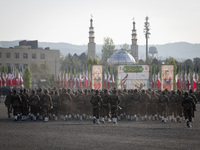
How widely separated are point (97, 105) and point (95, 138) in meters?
6.28

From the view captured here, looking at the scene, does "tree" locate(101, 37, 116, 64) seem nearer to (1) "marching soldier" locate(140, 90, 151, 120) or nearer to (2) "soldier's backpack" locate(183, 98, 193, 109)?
(1) "marching soldier" locate(140, 90, 151, 120)

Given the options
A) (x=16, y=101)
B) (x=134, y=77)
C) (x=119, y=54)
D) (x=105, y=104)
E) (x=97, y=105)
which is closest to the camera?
(x=97, y=105)

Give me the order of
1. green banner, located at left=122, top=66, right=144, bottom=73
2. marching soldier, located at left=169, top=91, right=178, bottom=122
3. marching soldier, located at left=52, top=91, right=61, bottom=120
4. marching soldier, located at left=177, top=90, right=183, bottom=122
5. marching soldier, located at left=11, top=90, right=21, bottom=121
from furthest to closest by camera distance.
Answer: green banner, located at left=122, top=66, right=144, bottom=73 < marching soldier, located at left=52, top=91, right=61, bottom=120 < marching soldier, located at left=169, top=91, right=178, bottom=122 < marching soldier, located at left=177, top=90, right=183, bottom=122 < marching soldier, located at left=11, top=90, right=21, bottom=121

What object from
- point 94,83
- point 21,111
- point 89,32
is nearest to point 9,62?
point 89,32

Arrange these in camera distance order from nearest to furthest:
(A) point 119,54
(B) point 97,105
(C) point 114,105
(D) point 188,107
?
(D) point 188,107 < (B) point 97,105 < (C) point 114,105 < (A) point 119,54

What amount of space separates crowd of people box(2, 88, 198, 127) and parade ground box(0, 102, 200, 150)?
3199 mm

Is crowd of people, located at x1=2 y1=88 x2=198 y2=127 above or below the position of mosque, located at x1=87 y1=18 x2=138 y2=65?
below

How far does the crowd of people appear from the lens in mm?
22984

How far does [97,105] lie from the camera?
73.6ft

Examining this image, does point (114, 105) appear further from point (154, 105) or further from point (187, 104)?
point (187, 104)

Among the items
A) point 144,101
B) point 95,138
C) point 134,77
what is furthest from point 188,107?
point 134,77

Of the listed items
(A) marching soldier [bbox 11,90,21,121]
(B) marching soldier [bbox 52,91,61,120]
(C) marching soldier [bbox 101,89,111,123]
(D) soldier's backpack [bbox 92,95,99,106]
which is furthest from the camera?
(B) marching soldier [bbox 52,91,61,120]

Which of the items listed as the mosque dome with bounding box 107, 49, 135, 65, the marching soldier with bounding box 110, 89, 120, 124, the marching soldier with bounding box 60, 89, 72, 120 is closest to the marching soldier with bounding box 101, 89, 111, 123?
the marching soldier with bounding box 110, 89, 120, 124

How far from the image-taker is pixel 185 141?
611 inches
